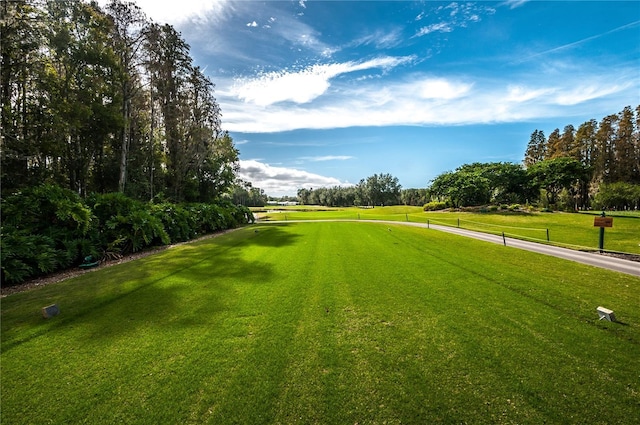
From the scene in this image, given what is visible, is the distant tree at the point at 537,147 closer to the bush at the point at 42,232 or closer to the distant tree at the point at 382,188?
the distant tree at the point at 382,188

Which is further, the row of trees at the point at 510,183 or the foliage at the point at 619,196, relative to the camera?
the foliage at the point at 619,196

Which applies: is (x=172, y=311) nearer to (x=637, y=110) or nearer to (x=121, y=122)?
(x=121, y=122)

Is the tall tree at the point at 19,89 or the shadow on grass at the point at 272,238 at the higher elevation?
the tall tree at the point at 19,89

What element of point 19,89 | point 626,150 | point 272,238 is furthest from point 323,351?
point 626,150

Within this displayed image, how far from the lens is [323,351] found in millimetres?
3545

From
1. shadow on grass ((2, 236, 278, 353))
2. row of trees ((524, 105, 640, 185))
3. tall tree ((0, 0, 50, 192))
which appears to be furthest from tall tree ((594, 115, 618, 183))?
tall tree ((0, 0, 50, 192))

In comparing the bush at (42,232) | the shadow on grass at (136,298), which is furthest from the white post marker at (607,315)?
the bush at (42,232)

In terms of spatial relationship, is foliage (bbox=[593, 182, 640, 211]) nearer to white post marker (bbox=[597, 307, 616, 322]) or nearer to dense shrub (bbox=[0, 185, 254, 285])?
white post marker (bbox=[597, 307, 616, 322])

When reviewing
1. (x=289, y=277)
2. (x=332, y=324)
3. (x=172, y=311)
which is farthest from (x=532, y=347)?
(x=172, y=311)

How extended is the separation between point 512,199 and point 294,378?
1785 inches

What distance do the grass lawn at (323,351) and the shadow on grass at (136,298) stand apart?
4 centimetres

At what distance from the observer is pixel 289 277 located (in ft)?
23.2

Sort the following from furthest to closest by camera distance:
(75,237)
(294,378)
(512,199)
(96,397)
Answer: (512,199)
(75,237)
(294,378)
(96,397)

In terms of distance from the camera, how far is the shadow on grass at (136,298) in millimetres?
4133
